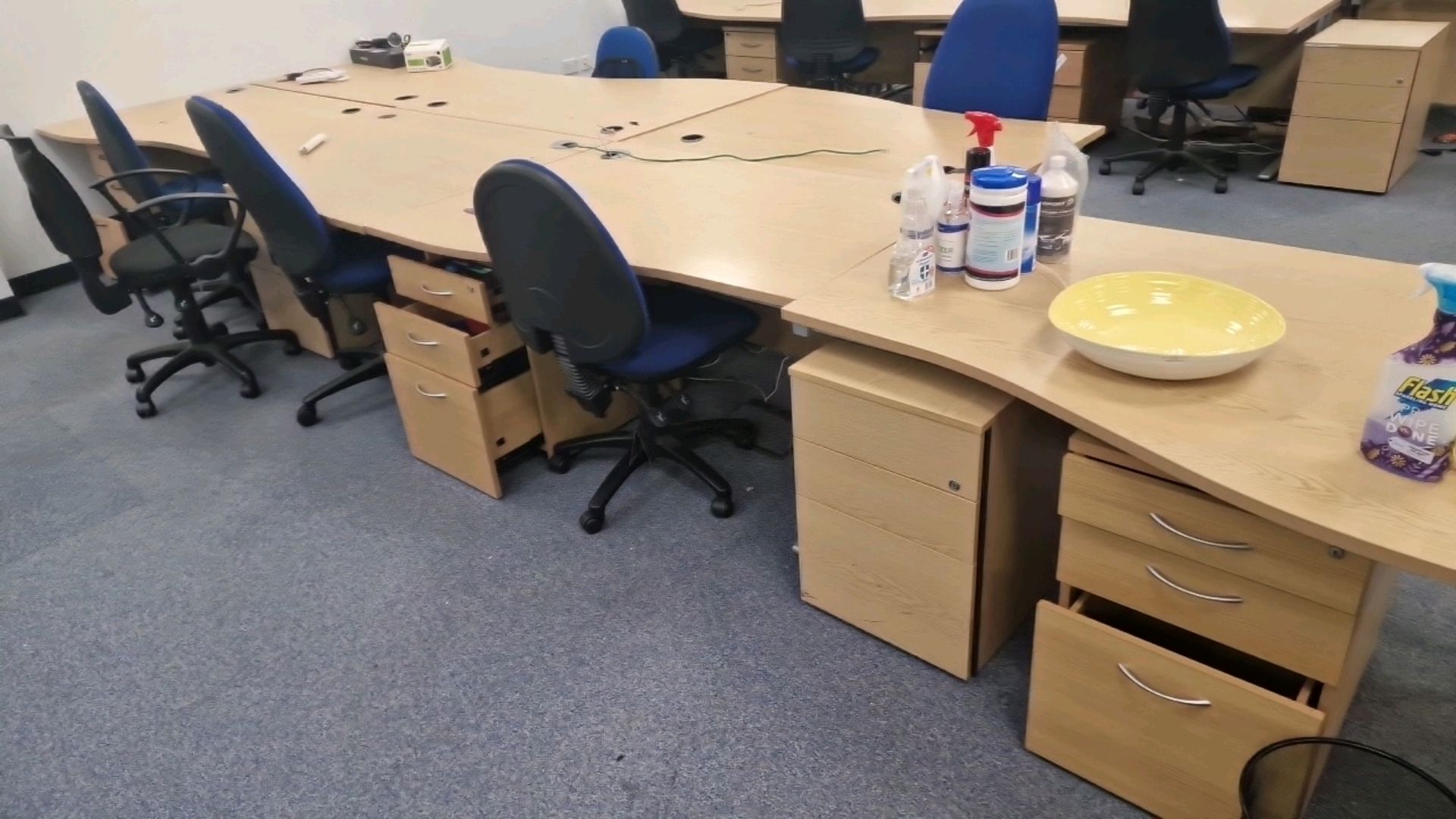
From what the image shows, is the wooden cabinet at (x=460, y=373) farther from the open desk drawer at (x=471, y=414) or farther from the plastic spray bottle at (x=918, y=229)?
the plastic spray bottle at (x=918, y=229)

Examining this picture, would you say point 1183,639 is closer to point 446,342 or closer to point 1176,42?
point 446,342

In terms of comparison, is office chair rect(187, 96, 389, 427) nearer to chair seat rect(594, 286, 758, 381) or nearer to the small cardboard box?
chair seat rect(594, 286, 758, 381)

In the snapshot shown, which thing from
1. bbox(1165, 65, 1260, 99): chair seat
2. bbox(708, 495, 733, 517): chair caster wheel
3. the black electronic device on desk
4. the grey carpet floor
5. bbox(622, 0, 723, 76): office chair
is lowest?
the grey carpet floor

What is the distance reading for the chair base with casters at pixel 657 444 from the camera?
7.56ft

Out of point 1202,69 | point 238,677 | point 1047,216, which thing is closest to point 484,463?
point 238,677

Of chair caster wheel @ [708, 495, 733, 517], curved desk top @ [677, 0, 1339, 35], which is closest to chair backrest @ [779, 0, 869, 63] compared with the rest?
curved desk top @ [677, 0, 1339, 35]

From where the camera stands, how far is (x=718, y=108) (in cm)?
316

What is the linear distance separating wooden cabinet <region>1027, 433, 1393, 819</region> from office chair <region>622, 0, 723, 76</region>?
14.6 feet

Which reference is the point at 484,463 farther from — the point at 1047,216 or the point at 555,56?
the point at 555,56

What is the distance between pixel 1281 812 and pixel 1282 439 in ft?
1.85

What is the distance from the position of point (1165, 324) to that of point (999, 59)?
5.44 ft

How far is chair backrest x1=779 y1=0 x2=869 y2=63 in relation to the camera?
4.71 meters

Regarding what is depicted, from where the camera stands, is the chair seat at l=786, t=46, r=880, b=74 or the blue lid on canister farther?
the chair seat at l=786, t=46, r=880, b=74

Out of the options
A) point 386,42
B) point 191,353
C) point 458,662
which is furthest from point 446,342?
point 386,42
